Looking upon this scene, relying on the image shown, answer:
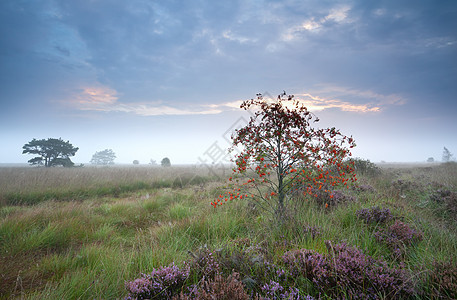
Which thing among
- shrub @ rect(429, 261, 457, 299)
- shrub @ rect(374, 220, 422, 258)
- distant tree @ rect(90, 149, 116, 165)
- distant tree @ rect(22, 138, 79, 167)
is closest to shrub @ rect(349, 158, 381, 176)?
shrub @ rect(374, 220, 422, 258)

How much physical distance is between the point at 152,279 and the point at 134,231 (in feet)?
12.2

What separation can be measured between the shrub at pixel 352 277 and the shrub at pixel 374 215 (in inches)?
92.9

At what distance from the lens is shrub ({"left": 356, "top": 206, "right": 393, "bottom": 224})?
4.28 meters

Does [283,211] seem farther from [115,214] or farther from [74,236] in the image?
[115,214]

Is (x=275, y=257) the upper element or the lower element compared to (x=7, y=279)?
upper

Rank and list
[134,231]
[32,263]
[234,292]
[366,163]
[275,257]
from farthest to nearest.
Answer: [366,163]
[134,231]
[32,263]
[275,257]
[234,292]

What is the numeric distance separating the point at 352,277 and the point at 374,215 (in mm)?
2934

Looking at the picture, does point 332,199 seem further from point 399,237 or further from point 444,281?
point 444,281

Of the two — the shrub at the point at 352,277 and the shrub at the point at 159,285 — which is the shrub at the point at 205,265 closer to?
the shrub at the point at 159,285

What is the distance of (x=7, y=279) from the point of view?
2930 mm

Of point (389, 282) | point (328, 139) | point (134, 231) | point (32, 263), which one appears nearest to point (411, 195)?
point (328, 139)

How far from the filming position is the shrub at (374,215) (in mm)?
4277

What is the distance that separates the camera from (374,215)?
4367mm

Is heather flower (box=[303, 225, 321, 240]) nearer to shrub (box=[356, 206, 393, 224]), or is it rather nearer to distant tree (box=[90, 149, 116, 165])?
shrub (box=[356, 206, 393, 224])
